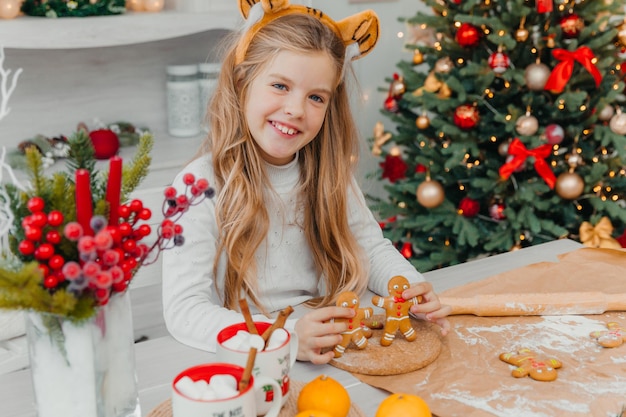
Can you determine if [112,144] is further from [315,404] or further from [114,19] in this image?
[315,404]

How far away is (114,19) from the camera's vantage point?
8.32 feet

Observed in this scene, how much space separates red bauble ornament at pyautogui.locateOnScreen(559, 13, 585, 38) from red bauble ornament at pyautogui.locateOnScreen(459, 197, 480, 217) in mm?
696

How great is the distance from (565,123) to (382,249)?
141 cm

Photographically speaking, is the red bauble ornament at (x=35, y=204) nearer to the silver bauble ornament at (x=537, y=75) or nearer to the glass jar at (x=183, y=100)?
the silver bauble ornament at (x=537, y=75)

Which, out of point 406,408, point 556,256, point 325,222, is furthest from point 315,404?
point 556,256

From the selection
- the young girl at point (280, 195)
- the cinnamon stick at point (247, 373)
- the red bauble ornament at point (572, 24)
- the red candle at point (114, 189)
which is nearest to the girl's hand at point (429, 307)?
the young girl at point (280, 195)

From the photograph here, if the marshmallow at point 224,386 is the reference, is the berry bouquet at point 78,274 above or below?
above

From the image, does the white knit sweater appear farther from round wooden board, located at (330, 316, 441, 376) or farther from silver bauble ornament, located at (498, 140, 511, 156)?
silver bauble ornament, located at (498, 140, 511, 156)

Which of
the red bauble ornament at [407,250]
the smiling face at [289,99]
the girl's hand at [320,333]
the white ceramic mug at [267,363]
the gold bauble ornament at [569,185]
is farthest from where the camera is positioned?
the red bauble ornament at [407,250]

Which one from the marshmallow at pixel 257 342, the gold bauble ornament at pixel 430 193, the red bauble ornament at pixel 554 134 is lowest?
the gold bauble ornament at pixel 430 193

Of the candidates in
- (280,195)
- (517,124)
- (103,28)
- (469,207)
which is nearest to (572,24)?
(517,124)

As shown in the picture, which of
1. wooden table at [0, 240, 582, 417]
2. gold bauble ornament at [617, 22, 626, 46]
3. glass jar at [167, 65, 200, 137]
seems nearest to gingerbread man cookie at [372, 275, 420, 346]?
wooden table at [0, 240, 582, 417]

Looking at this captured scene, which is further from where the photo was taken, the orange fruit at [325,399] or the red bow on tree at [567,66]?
the red bow on tree at [567,66]

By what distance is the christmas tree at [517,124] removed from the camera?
8.32 ft
